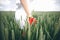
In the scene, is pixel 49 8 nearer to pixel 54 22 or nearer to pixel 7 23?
pixel 54 22

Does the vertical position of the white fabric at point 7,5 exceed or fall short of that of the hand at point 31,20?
it exceeds it

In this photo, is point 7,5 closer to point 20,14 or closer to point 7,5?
point 7,5

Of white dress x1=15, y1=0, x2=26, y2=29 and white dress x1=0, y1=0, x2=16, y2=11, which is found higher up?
white dress x1=0, y1=0, x2=16, y2=11

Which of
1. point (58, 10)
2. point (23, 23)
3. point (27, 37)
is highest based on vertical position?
point (58, 10)

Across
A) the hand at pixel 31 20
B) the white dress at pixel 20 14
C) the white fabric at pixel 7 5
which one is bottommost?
the hand at pixel 31 20

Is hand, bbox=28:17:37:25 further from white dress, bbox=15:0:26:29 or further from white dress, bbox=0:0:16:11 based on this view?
white dress, bbox=0:0:16:11

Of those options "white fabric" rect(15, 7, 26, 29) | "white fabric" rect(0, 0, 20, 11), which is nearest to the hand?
"white fabric" rect(15, 7, 26, 29)

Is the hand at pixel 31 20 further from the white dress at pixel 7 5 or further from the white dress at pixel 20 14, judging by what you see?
the white dress at pixel 7 5

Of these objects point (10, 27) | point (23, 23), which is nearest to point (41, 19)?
point (23, 23)

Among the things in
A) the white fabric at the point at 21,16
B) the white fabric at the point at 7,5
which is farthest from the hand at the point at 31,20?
the white fabric at the point at 7,5

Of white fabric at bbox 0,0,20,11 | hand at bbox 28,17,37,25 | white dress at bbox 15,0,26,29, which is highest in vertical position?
white fabric at bbox 0,0,20,11

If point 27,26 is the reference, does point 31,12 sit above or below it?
above
